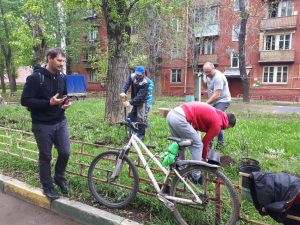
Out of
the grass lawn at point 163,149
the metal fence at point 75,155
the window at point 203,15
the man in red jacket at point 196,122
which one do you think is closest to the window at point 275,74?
the window at point 203,15

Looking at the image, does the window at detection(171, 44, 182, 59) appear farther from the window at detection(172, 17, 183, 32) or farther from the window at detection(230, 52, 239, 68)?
the window at detection(230, 52, 239, 68)

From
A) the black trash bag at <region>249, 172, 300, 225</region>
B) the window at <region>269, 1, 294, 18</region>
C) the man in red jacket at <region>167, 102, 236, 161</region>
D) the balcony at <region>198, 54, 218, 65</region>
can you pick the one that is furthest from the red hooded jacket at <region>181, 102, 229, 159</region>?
the balcony at <region>198, 54, 218, 65</region>

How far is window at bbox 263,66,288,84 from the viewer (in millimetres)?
29263

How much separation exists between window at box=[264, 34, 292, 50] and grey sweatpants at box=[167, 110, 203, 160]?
2787 cm

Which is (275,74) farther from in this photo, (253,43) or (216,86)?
(216,86)

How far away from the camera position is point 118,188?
4250 millimetres

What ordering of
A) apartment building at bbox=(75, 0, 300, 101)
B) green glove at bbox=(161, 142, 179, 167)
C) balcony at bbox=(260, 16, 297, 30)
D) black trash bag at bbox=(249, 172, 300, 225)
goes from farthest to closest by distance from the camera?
1. balcony at bbox=(260, 16, 297, 30)
2. apartment building at bbox=(75, 0, 300, 101)
3. green glove at bbox=(161, 142, 179, 167)
4. black trash bag at bbox=(249, 172, 300, 225)

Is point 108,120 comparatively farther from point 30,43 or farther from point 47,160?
point 30,43

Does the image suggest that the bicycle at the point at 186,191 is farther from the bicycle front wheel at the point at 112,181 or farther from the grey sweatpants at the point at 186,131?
Result: the grey sweatpants at the point at 186,131

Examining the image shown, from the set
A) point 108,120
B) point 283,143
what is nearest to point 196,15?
point 108,120

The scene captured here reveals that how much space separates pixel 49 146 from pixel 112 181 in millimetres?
927

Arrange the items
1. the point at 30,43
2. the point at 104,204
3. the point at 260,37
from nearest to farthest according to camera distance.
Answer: the point at 104,204
the point at 30,43
the point at 260,37

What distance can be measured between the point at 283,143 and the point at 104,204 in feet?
14.7

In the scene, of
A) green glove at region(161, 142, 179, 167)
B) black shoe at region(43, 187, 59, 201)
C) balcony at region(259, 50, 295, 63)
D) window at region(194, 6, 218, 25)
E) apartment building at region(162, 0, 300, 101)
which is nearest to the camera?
green glove at region(161, 142, 179, 167)
